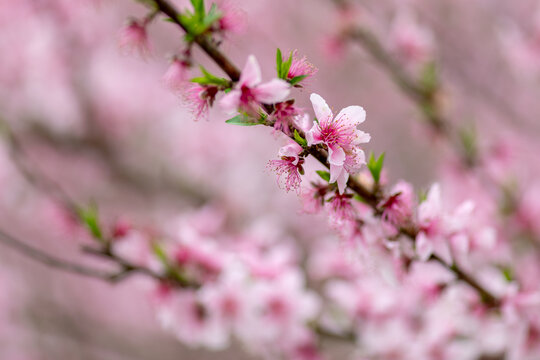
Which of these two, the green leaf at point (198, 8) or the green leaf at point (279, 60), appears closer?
the green leaf at point (279, 60)

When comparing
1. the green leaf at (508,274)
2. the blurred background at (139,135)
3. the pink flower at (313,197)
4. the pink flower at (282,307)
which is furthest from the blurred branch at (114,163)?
the pink flower at (313,197)

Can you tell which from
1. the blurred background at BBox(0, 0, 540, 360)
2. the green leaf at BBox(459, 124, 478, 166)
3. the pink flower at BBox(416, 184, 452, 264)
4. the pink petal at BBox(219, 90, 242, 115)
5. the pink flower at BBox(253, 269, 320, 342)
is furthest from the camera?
the blurred background at BBox(0, 0, 540, 360)

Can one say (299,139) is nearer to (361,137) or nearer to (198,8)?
(361,137)

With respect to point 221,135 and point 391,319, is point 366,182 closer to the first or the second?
point 391,319

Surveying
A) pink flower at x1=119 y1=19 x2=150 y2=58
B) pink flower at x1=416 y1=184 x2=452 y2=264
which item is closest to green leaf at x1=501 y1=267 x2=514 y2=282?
pink flower at x1=416 y1=184 x2=452 y2=264

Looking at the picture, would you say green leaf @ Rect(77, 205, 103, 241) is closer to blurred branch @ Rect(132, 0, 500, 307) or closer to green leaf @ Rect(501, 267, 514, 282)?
blurred branch @ Rect(132, 0, 500, 307)

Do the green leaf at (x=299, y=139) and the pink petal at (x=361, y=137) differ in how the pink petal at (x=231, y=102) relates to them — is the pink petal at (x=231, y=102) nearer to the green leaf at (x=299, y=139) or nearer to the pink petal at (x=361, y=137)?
the green leaf at (x=299, y=139)

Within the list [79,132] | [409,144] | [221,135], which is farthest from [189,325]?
[409,144]
